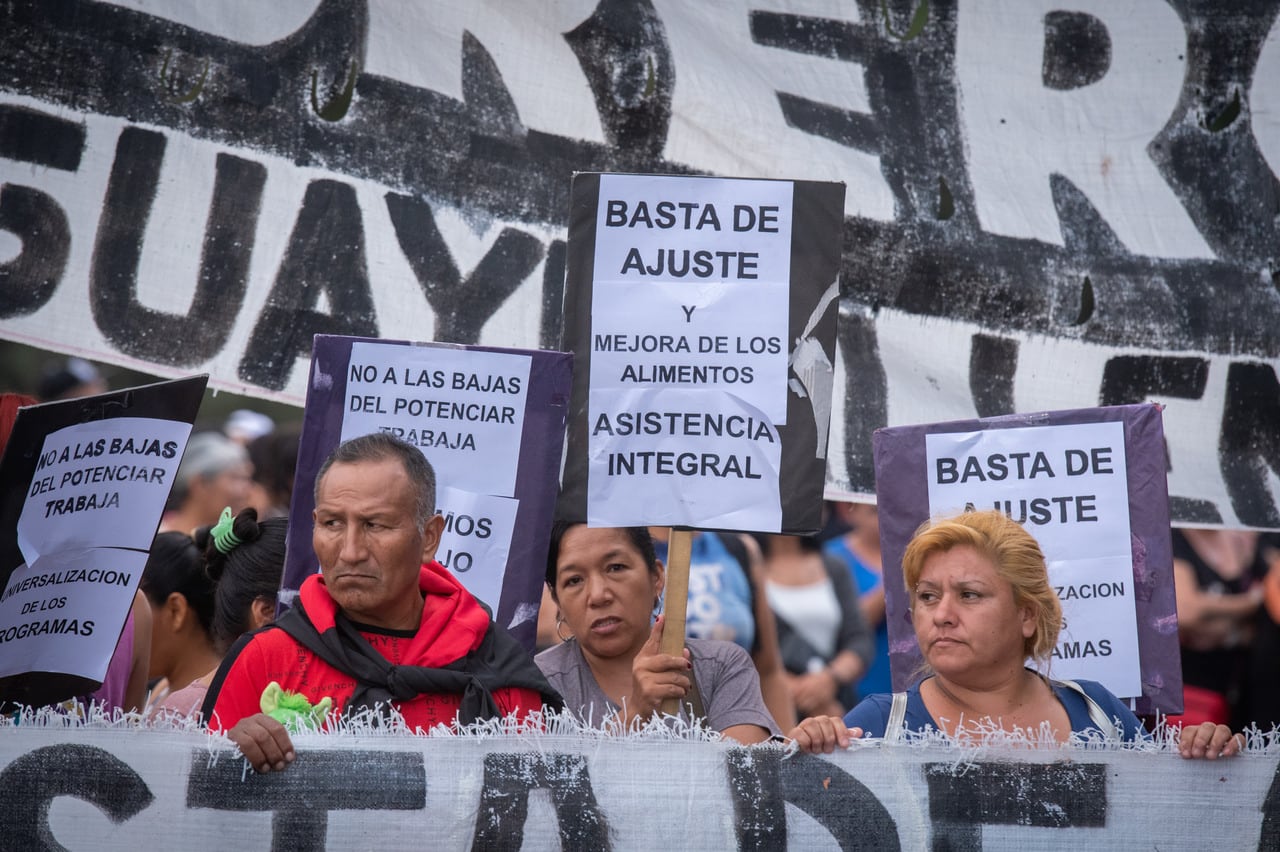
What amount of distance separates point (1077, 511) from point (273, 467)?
261cm

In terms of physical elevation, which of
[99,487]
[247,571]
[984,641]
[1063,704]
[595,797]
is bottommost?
[595,797]

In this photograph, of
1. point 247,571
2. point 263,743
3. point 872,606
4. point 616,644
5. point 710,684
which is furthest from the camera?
point 872,606

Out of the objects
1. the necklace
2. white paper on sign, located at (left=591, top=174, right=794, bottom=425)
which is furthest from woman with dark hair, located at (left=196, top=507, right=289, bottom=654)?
the necklace

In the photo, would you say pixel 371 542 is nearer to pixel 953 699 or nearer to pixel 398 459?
pixel 398 459

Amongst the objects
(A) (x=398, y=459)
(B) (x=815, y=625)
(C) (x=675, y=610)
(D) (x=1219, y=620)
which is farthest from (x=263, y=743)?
(D) (x=1219, y=620)

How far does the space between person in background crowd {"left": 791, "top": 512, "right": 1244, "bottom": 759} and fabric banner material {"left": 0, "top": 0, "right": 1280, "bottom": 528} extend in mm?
1480

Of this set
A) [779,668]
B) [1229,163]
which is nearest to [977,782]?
[779,668]

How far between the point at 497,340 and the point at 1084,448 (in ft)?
5.58

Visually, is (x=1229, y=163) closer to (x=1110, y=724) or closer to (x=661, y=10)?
(x=661, y=10)

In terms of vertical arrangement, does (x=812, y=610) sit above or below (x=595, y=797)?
A: above

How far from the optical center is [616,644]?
3088 mm

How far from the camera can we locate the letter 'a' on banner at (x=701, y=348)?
9.13 ft

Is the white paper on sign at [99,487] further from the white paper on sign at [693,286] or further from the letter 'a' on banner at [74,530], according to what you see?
the white paper on sign at [693,286]

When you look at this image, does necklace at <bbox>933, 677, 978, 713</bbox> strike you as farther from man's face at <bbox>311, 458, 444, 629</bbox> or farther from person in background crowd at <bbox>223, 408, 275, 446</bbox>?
person in background crowd at <bbox>223, 408, 275, 446</bbox>
